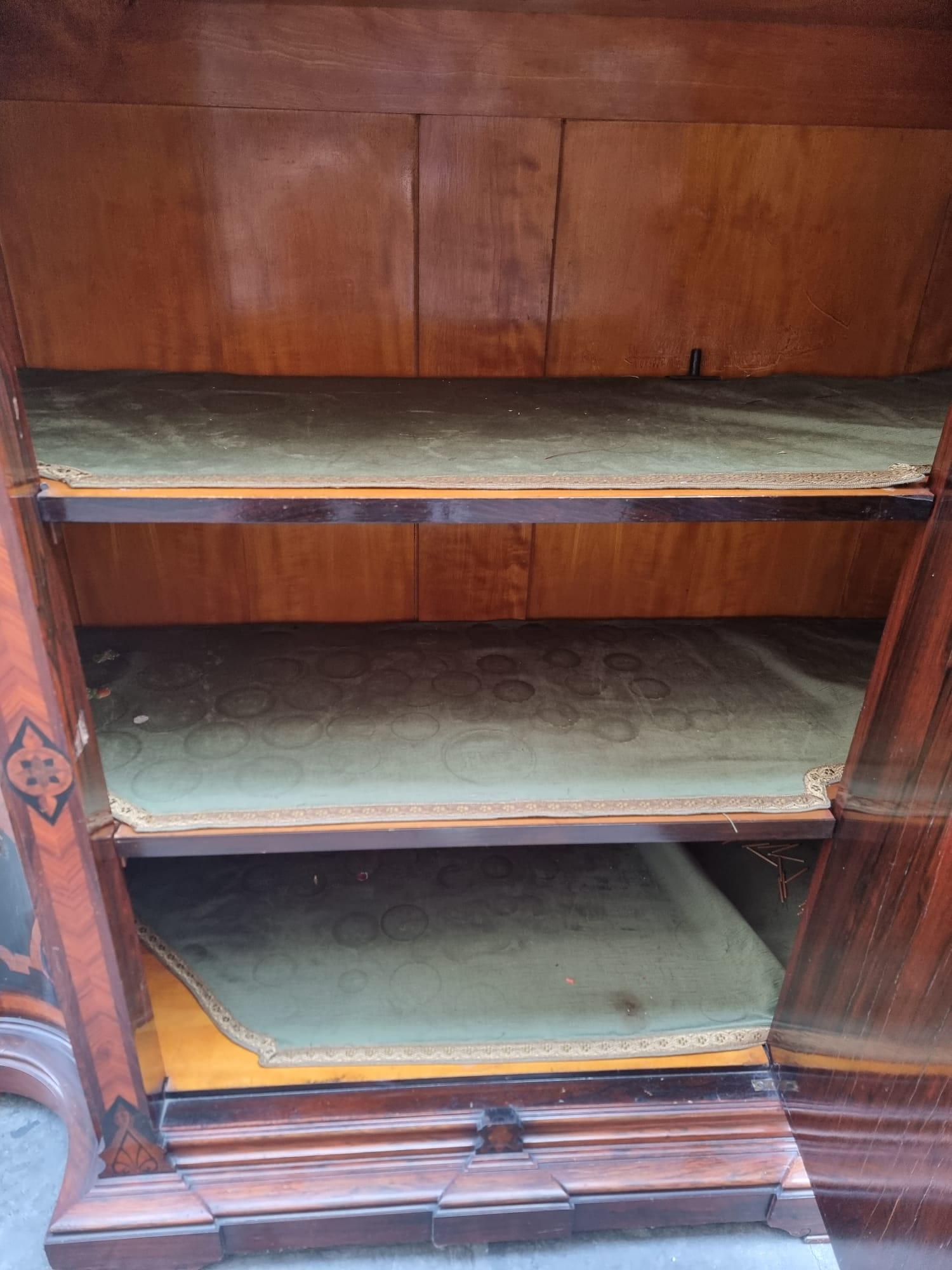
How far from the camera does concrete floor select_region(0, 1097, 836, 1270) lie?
1.01m

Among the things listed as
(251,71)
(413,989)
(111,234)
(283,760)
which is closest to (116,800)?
(283,760)

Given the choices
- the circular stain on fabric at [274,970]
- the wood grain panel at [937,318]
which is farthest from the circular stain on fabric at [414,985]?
the wood grain panel at [937,318]

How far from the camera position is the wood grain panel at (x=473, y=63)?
86 cm

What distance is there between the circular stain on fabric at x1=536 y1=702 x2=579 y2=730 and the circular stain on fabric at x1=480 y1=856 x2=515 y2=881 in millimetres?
344

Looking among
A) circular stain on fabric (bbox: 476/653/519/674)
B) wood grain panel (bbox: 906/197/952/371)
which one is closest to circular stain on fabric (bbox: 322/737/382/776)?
circular stain on fabric (bbox: 476/653/519/674)

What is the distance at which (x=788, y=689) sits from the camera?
105 centimetres

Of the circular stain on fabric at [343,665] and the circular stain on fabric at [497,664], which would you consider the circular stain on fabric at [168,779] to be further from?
the circular stain on fabric at [497,664]

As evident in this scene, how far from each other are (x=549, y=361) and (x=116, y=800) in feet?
2.29

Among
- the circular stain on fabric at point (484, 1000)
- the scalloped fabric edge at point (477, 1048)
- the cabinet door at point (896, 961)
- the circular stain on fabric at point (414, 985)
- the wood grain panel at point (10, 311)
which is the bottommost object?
the scalloped fabric edge at point (477, 1048)

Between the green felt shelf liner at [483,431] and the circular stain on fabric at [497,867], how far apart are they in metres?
0.66

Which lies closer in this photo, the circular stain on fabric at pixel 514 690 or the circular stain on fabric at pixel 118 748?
the circular stain on fabric at pixel 118 748

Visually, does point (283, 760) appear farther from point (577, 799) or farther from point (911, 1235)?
point (911, 1235)

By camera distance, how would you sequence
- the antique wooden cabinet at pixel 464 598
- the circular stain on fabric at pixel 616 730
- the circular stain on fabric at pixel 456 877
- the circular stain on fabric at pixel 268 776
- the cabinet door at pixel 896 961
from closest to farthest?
1. the cabinet door at pixel 896 961
2. the antique wooden cabinet at pixel 464 598
3. the circular stain on fabric at pixel 268 776
4. the circular stain on fabric at pixel 616 730
5. the circular stain on fabric at pixel 456 877

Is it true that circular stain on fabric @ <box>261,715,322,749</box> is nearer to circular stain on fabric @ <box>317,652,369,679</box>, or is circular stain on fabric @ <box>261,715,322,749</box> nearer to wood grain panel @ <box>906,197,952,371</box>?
circular stain on fabric @ <box>317,652,369,679</box>
